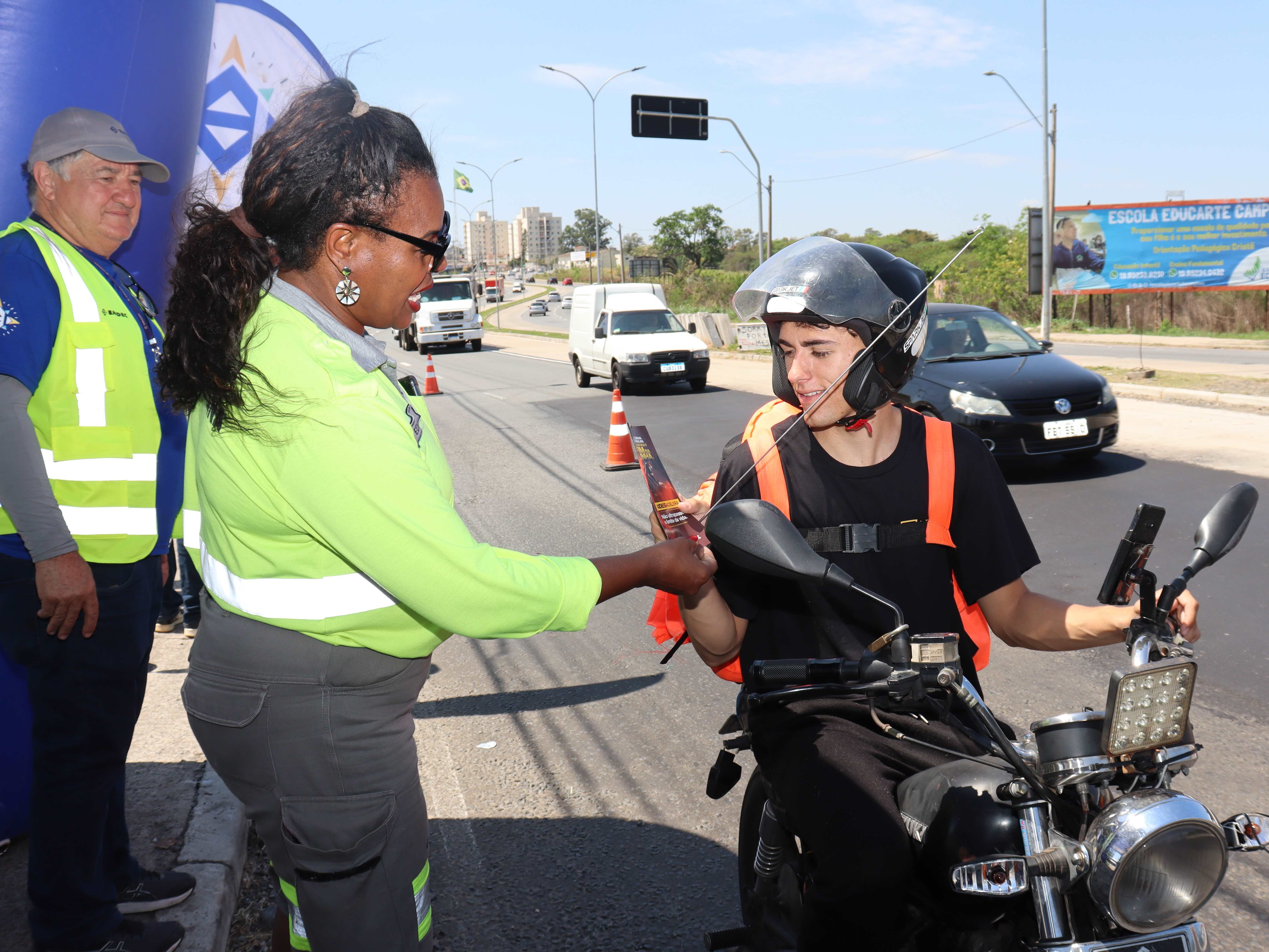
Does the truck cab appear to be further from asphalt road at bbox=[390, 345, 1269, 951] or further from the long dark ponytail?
the long dark ponytail

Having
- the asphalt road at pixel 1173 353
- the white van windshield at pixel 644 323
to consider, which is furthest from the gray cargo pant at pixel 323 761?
the asphalt road at pixel 1173 353

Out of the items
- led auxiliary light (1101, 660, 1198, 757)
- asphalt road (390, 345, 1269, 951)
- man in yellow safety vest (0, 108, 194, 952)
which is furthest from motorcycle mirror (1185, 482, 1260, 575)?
man in yellow safety vest (0, 108, 194, 952)

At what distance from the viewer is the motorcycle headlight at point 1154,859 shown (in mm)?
1483

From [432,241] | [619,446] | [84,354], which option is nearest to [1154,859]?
[432,241]

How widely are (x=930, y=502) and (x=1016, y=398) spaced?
7.90 metres

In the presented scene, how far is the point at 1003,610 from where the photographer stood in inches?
92.9

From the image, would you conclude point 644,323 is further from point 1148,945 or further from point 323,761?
point 1148,945

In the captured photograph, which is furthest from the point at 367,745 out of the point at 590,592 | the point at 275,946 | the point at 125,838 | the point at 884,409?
the point at 125,838

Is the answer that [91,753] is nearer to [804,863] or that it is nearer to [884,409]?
[804,863]

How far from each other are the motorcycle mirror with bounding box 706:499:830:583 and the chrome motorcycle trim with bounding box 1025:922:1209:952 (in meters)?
0.65

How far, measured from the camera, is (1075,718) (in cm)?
163

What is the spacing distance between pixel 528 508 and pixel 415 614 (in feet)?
24.2

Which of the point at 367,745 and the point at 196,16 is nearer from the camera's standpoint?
the point at 367,745

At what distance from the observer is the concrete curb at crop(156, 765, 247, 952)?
2834 mm
